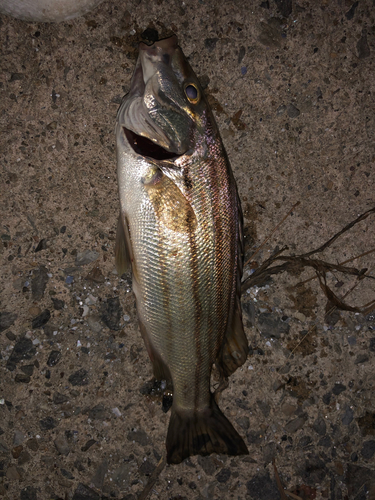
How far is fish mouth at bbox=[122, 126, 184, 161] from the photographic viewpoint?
173cm

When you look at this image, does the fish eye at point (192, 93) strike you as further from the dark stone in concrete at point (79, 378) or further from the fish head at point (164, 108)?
the dark stone in concrete at point (79, 378)

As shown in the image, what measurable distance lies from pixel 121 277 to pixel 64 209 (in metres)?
0.56

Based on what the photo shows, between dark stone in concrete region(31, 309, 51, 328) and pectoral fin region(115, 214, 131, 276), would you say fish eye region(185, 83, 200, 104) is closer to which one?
pectoral fin region(115, 214, 131, 276)

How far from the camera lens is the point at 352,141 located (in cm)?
230

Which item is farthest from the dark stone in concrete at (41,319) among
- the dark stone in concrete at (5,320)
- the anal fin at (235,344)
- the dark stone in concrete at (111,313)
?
the anal fin at (235,344)

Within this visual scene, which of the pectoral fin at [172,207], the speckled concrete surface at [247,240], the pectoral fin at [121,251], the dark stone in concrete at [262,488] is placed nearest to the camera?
the pectoral fin at [172,207]

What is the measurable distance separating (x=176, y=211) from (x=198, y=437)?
1.29 m

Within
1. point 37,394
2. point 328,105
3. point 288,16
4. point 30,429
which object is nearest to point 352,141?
point 328,105

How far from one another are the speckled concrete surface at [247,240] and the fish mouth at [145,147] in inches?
17.8

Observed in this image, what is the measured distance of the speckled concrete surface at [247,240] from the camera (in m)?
2.14

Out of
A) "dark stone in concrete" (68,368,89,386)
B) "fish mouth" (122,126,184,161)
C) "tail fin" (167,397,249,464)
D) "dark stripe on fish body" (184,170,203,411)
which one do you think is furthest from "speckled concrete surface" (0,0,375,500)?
"dark stripe on fish body" (184,170,203,411)

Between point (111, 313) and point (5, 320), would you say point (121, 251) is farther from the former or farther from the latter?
point (5, 320)

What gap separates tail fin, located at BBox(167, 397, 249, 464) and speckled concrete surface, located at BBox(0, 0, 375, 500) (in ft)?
0.90

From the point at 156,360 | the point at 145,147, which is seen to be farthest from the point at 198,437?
the point at 145,147
